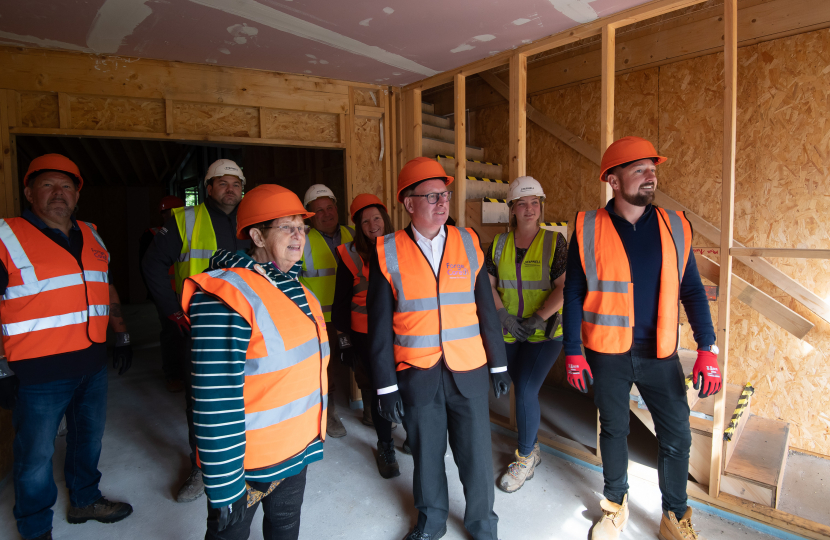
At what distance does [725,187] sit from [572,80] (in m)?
2.64

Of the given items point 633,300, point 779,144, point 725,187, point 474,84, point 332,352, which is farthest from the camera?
point 474,84

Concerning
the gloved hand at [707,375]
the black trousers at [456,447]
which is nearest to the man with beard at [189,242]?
the black trousers at [456,447]

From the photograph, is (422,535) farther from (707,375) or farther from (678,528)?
(707,375)

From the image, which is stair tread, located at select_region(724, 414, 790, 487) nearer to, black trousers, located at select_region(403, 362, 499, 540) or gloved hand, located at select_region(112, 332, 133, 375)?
black trousers, located at select_region(403, 362, 499, 540)

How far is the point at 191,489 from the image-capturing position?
293 centimetres

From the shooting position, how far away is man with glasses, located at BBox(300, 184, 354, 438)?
11.7ft

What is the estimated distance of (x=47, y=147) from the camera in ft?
26.6

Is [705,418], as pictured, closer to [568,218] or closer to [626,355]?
[626,355]

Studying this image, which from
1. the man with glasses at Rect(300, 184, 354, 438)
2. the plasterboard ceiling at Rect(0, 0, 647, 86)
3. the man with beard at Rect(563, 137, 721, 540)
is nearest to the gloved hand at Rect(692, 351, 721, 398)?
the man with beard at Rect(563, 137, 721, 540)

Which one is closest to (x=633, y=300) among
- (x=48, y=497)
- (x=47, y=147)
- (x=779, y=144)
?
(x=779, y=144)

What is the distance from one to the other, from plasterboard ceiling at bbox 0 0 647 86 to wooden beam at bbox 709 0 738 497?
56 cm

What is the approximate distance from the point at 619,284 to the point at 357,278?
1636 millimetres

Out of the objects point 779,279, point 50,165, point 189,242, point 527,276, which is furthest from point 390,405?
point 779,279

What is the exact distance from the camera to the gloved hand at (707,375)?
224cm
